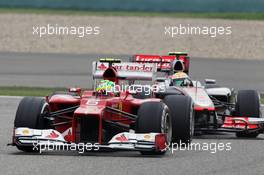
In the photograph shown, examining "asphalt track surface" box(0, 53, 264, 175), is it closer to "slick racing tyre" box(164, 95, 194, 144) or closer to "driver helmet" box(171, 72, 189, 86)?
"slick racing tyre" box(164, 95, 194, 144)

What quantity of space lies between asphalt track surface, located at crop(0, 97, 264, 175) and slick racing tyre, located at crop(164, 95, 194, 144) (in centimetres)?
36

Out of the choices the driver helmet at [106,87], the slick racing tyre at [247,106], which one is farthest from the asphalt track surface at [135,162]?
the slick racing tyre at [247,106]

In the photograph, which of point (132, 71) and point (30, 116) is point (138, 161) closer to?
point (30, 116)

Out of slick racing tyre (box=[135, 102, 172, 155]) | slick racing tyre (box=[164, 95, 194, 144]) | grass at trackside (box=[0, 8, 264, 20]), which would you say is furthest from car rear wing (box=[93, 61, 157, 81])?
grass at trackside (box=[0, 8, 264, 20])

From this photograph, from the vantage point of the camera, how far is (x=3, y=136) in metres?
16.2

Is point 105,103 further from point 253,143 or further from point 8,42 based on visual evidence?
point 8,42

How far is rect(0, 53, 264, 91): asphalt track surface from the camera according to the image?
94.8 feet

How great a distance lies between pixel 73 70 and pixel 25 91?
650 cm

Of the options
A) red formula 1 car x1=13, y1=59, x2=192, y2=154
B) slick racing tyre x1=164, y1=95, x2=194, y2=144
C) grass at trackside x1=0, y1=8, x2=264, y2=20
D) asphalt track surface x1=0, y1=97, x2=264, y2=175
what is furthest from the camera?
grass at trackside x1=0, y1=8, x2=264, y2=20

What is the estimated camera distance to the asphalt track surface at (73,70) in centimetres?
2891

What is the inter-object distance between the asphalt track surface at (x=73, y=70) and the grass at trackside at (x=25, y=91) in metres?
1.10

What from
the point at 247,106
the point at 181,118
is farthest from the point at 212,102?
the point at 181,118

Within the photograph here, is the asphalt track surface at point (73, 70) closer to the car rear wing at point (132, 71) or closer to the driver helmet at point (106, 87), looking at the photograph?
the car rear wing at point (132, 71)

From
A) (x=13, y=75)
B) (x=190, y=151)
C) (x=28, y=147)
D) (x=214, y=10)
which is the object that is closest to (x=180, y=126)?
(x=190, y=151)
